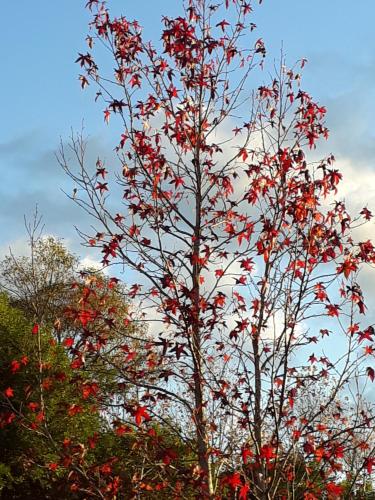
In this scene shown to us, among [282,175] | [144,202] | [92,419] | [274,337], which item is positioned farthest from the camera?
[92,419]

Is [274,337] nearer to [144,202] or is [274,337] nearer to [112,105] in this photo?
[144,202]

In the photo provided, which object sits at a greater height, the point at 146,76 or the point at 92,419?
the point at 146,76

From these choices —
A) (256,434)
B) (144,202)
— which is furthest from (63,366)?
(256,434)

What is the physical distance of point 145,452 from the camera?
6152 millimetres

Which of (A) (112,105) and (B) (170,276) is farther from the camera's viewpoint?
(A) (112,105)

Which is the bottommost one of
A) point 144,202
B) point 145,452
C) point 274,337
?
point 145,452

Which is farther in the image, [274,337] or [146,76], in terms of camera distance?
[146,76]

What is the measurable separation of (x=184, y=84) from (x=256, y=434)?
331 cm

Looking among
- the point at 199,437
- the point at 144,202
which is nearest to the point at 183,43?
the point at 144,202

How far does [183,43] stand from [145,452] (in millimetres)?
3729

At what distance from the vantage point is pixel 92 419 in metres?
13.9

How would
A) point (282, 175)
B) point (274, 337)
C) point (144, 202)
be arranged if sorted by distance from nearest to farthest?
1. point (274, 337)
2. point (282, 175)
3. point (144, 202)

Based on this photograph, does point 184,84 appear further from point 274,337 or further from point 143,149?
point 274,337

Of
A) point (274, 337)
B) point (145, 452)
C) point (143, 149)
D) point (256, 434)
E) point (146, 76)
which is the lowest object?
point (145, 452)
